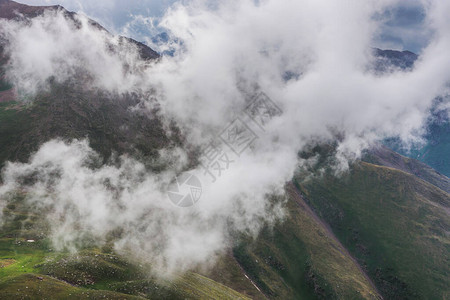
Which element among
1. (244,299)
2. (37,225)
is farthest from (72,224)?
(244,299)

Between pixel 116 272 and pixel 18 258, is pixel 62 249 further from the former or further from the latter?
pixel 116 272

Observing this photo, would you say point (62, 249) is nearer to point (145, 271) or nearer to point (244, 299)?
point (145, 271)

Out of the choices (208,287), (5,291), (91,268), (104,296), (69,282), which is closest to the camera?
(5,291)

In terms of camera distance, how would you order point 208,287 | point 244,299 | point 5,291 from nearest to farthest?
point 5,291
point 208,287
point 244,299

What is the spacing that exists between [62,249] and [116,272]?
4819cm

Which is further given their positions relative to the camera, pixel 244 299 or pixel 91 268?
pixel 244 299

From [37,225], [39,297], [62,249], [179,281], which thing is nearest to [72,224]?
[37,225]

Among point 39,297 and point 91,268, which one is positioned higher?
point 91,268

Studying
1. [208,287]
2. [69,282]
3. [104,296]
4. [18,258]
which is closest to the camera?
[104,296]

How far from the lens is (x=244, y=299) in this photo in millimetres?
182500

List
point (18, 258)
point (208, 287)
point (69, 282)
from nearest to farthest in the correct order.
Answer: point (69, 282), point (18, 258), point (208, 287)

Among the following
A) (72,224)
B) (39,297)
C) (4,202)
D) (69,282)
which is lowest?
(39,297)

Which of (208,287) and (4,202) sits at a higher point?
(4,202)

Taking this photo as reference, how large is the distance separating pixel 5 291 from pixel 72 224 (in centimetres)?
11628
